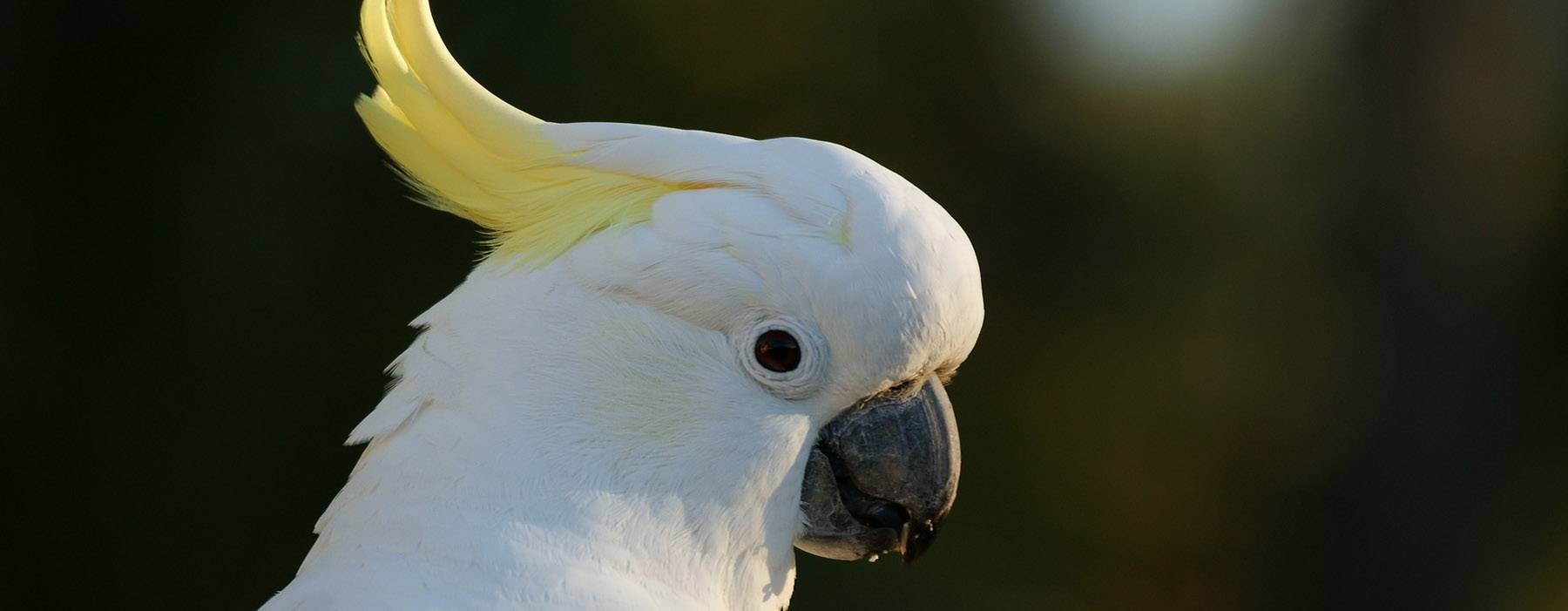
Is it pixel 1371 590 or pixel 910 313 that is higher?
pixel 910 313

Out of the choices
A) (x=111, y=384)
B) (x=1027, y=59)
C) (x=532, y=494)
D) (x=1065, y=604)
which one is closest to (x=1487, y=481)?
(x=1065, y=604)

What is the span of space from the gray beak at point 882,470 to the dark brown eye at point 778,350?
0.34 ft

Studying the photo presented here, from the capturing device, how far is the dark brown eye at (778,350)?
4.11ft

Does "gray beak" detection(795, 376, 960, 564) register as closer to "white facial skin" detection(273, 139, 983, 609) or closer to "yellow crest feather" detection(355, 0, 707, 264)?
"white facial skin" detection(273, 139, 983, 609)

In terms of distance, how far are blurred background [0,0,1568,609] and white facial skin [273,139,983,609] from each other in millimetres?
2489

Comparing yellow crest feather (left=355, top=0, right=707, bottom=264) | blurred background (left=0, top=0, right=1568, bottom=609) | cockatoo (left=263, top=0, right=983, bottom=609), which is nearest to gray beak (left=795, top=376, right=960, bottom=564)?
cockatoo (left=263, top=0, right=983, bottom=609)

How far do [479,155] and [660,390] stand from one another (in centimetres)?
33

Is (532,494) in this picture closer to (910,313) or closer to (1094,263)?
(910,313)

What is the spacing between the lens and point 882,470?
1.34m

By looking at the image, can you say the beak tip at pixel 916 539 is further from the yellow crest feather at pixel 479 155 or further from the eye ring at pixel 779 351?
the yellow crest feather at pixel 479 155

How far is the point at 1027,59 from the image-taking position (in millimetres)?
4738

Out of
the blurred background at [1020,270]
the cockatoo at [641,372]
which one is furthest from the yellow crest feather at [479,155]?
the blurred background at [1020,270]

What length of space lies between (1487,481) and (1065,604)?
4.69ft

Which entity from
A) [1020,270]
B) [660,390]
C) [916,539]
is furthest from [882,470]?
[1020,270]
